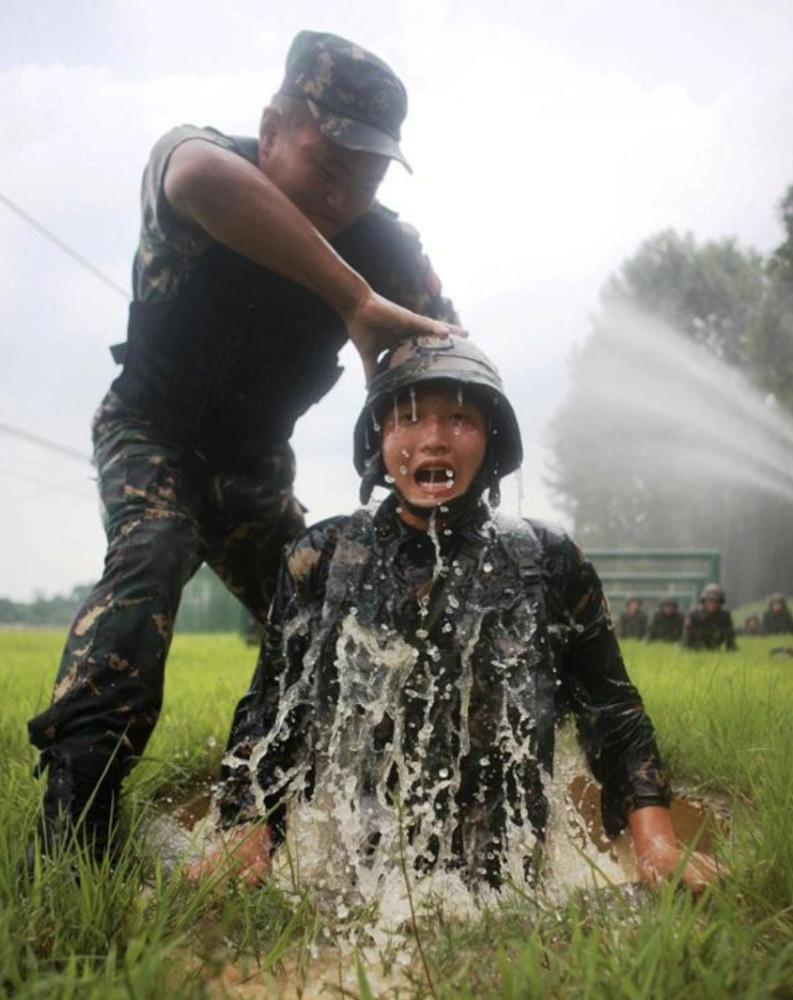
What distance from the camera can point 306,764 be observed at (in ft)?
7.92

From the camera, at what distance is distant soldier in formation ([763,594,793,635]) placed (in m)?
11.0

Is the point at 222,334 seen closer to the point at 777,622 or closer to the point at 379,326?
the point at 379,326

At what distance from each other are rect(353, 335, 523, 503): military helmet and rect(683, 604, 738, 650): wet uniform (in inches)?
271

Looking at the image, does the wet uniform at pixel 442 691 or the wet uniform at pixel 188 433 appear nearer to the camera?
the wet uniform at pixel 188 433

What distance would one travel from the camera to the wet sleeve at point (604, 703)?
2.34 metres

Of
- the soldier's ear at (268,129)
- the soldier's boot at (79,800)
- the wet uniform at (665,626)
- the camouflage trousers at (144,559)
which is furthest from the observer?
the wet uniform at (665,626)

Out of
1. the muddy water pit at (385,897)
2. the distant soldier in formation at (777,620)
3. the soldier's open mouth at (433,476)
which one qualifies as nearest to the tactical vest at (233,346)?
the soldier's open mouth at (433,476)

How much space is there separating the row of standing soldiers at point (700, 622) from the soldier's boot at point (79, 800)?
7.40 m

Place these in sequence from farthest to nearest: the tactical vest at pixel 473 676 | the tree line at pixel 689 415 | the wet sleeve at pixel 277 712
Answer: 1. the tree line at pixel 689 415
2. the tactical vest at pixel 473 676
3. the wet sleeve at pixel 277 712

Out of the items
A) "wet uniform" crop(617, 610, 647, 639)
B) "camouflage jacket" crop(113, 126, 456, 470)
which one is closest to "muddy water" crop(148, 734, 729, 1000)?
"camouflage jacket" crop(113, 126, 456, 470)

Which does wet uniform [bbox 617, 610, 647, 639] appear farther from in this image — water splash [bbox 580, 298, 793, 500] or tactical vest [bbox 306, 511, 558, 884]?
water splash [bbox 580, 298, 793, 500]

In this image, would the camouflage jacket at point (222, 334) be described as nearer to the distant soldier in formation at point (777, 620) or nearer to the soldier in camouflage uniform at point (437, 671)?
the soldier in camouflage uniform at point (437, 671)

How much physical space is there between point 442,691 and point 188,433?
1093 mm

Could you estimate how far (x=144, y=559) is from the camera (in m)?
2.35
